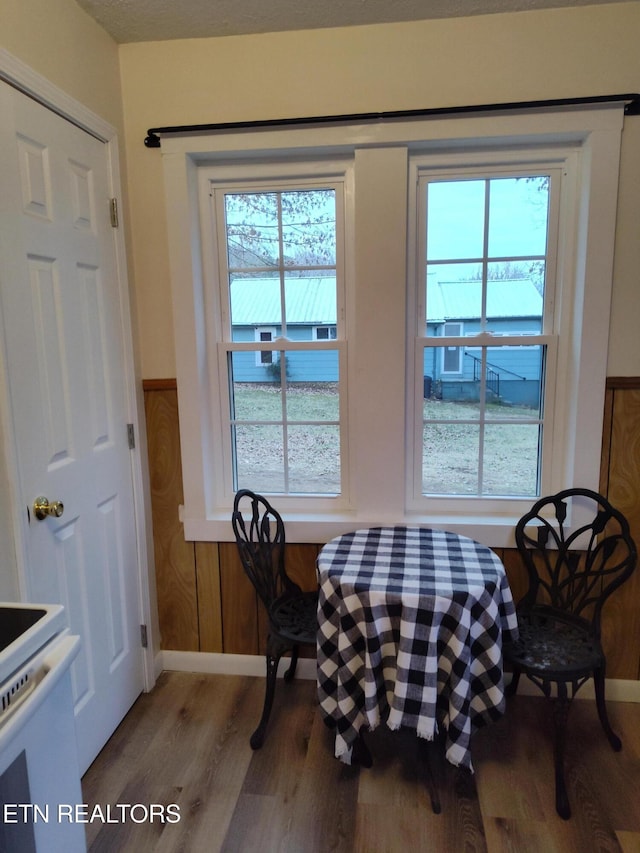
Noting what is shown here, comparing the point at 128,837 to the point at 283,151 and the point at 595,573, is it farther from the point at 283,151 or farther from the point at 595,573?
the point at 283,151

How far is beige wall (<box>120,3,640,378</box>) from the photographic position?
178cm

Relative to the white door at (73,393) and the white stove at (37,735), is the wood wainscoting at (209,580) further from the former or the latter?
the white stove at (37,735)

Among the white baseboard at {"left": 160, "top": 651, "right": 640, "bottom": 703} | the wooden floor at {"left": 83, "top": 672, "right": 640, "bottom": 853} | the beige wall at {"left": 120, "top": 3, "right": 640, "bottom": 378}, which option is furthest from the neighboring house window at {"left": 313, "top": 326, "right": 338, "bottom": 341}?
the wooden floor at {"left": 83, "top": 672, "right": 640, "bottom": 853}

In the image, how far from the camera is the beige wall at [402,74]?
1.78 metres

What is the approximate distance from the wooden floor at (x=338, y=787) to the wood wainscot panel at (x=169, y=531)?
0.32 metres

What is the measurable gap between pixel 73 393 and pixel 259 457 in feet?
2.76

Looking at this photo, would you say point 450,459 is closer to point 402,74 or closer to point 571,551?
point 571,551

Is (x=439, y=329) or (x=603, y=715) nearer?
(x=603, y=715)

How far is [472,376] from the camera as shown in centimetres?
211

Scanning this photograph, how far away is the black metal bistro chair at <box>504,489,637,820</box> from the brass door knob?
1.52m

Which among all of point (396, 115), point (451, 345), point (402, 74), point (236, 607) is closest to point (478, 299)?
point (451, 345)

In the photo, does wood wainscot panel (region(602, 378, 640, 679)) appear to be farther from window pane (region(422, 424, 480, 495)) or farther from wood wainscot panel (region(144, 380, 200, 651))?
wood wainscot panel (region(144, 380, 200, 651))

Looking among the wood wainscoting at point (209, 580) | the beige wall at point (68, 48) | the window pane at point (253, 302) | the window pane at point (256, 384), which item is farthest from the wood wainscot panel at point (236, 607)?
the beige wall at point (68, 48)

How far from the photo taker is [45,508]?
1.52 metres
